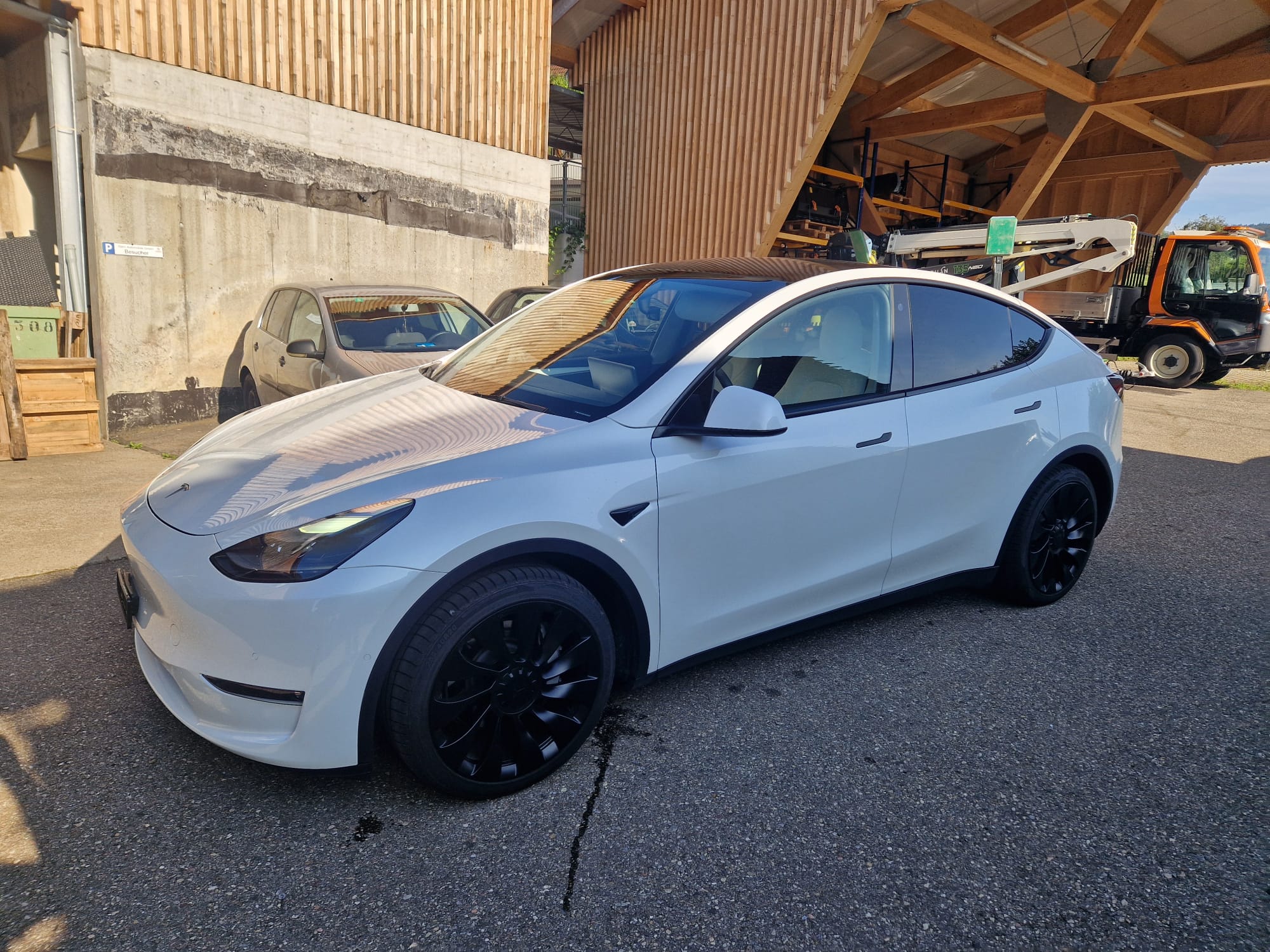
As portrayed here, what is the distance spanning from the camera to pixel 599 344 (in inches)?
120

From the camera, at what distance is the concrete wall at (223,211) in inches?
296

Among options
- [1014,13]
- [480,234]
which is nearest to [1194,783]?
[480,234]

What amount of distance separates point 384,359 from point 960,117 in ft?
41.6

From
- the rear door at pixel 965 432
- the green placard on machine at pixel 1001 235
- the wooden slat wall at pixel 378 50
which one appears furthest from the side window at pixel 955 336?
the wooden slat wall at pixel 378 50

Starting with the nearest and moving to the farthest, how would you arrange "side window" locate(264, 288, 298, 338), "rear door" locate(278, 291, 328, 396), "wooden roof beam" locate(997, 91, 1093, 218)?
1. "rear door" locate(278, 291, 328, 396)
2. "side window" locate(264, 288, 298, 338)
3. "wooden roof beam" locate(997, 91, 1093, 218)

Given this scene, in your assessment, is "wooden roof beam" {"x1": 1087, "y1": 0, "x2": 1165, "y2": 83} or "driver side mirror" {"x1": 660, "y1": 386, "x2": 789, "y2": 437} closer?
"driver side mirror" {"x1": 660, "y1": 386, "x2": 789, "y2": 437}

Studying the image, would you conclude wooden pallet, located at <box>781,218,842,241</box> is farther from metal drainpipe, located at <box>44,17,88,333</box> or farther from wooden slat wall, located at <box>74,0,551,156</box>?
metal drainpipe, located at <box>44,17,88,333</box>

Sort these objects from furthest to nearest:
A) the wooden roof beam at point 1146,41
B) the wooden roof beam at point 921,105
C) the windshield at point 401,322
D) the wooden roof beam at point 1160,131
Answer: the wooden roof beam at point 921,105 → the wooden roof beam at point 1160,131 → the wooden roof beam at point 1146,41 → the windshield at point 401,322

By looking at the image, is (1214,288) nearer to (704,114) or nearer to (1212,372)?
(1212,372)

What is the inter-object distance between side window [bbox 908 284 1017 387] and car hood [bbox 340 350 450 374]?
381cm

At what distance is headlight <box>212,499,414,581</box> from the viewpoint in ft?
6.90

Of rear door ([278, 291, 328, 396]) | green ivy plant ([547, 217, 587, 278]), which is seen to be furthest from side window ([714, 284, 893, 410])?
green ivy plant ([547, 217, 587, 278])

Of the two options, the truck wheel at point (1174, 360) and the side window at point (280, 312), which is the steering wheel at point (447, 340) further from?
the truck wheel at point (1174, 360)

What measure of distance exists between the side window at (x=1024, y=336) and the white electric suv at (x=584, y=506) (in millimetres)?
23
